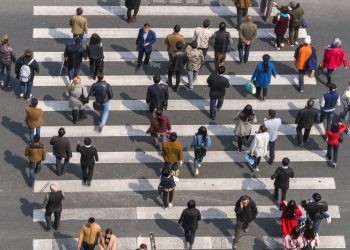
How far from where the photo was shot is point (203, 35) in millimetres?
28625

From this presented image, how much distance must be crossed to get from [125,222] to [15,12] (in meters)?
9.45

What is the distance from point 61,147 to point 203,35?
6008 millimetres

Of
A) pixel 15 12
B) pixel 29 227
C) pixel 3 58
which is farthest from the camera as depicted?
pixel 15 12

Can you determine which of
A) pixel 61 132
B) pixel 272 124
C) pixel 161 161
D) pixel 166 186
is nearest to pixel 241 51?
pixel 272 124

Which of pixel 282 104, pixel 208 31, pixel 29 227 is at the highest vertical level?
pixel 208 31

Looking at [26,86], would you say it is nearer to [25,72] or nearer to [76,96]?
[25,72]

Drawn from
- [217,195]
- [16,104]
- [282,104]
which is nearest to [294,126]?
[282,104]

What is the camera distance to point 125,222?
24859mm

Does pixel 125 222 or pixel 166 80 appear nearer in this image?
pixel 125 222

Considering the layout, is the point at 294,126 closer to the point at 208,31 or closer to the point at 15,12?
the point at 208,31

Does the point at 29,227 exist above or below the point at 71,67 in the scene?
below

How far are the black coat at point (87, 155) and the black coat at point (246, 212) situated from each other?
3.89m

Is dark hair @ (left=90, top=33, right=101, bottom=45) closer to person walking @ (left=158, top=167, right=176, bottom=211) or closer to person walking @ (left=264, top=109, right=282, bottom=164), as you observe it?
person walking @ (left=158, top=167, right=176, bottom=211)

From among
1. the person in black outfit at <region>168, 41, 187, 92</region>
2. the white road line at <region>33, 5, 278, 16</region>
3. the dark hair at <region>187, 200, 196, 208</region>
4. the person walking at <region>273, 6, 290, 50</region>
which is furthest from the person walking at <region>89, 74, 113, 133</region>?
the person walking at <region>273, 6, 290, 50</region>
